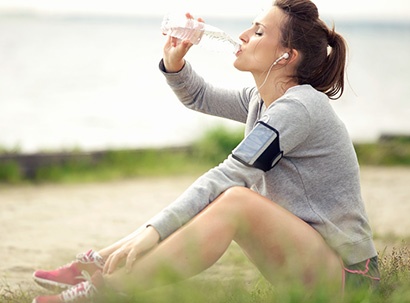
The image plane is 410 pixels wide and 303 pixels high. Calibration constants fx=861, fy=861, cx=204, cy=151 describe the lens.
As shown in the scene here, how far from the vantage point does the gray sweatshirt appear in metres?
2.77

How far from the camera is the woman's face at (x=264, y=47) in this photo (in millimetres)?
3002

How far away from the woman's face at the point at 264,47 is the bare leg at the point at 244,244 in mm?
522

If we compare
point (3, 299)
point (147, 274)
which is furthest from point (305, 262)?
point (3, 299)

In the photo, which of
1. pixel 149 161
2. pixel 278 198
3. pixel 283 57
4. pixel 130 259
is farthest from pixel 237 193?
pixel 149 161

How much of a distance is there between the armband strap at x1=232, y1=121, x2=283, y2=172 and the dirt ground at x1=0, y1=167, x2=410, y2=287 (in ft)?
3.76

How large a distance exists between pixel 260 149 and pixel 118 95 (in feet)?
39.4

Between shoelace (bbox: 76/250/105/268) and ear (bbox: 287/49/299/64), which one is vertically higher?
ear (bbox: 287/49/299/64)

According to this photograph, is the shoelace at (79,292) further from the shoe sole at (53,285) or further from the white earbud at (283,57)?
the white earbud at (283,57)

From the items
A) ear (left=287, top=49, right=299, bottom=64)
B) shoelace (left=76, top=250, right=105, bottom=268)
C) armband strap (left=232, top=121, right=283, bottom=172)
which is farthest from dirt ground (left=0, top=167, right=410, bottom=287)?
ear (left=287, top=49, right=299, bottom=64)

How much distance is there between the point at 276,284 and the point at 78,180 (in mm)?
3432

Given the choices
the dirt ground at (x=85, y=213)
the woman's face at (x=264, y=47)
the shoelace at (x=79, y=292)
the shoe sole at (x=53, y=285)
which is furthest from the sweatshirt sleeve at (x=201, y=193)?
the dirt ground at (x=85, y=213)

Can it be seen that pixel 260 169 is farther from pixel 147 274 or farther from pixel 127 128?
pixel 127 128

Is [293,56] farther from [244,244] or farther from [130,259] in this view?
[130,259]

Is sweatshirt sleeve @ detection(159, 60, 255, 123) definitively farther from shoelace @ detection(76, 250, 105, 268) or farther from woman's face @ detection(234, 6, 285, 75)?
shoelace @ detection(76, 250, 105, 268)
